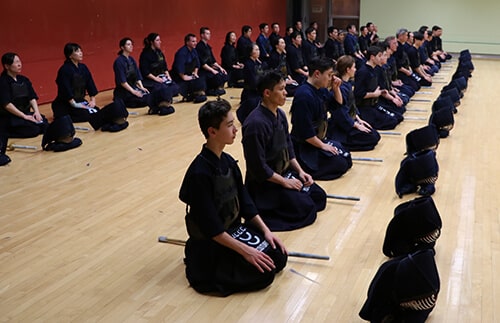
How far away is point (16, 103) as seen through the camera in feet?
27.1

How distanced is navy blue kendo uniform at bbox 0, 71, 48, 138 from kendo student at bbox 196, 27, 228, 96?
4.41 metres

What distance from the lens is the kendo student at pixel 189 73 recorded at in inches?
440

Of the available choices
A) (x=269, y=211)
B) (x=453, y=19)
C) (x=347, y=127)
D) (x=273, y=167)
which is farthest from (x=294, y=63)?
(x=453, y=19)

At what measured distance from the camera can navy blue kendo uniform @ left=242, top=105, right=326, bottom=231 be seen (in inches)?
187

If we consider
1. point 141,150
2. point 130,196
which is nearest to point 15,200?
point 130,196

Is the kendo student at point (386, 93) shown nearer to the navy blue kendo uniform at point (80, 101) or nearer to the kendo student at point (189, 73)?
the kendo student at point (189, 73)

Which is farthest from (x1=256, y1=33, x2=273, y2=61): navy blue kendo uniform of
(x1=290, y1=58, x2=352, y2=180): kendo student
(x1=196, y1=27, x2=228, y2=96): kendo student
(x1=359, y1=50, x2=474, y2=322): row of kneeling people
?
(x1=359, y1=50, x2=474, y2=322): row of kneeling people

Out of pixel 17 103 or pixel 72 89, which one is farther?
pixel 72 89

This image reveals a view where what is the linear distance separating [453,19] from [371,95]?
14854mm

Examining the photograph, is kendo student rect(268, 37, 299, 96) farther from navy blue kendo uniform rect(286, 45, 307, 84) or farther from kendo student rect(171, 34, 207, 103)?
kendo student rect(171, 34, 207, 103)

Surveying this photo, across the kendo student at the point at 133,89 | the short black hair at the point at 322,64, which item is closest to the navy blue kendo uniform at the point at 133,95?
the kendo student at the point at 133,89

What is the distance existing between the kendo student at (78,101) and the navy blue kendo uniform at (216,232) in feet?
16.8

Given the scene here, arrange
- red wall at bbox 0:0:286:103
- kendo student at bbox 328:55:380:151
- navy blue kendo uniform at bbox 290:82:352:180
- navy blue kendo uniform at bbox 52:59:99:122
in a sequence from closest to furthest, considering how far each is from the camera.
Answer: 1. navy blue kendo uniform at bbox 290:82:352:180
2. kendo student at bbox 328:55:380:151
3. navy blue kendo uniform at bbox 52:59:99:122
4. red wall at bbox 0:0:286:103

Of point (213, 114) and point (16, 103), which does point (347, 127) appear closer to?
point (213, 114)
